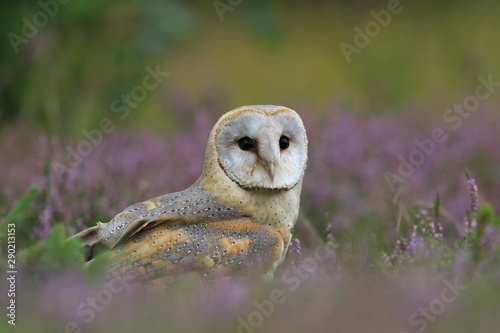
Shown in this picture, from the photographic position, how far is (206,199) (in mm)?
4586

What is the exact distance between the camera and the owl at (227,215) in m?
4.20

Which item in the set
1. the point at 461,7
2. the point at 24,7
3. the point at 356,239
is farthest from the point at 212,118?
the point at 461,7

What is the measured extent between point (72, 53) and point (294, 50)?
5679 millimetres

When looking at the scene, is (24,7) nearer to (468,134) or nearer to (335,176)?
(335,176)

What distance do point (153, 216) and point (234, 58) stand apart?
→ 956cm

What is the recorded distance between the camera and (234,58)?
13.8 meters

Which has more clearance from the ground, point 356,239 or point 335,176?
point 356,239
